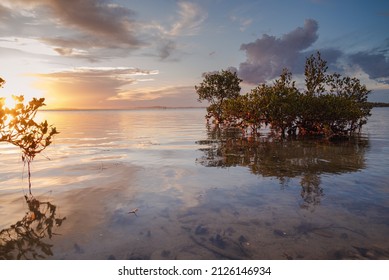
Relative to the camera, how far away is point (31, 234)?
8602mm

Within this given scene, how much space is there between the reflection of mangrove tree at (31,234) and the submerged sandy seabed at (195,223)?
209 mm

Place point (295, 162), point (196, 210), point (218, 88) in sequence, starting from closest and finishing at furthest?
point (196, 210), point (295, 162), point (218, 88)

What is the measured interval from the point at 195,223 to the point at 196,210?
1128 millimetres

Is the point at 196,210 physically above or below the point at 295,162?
below

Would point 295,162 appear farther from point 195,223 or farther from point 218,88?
point 218,88

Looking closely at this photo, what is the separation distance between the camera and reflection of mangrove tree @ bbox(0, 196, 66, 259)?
7617 mm

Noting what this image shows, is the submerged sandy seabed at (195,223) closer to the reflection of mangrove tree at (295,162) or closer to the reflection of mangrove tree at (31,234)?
the reflection of mangrove tree at (31,234)

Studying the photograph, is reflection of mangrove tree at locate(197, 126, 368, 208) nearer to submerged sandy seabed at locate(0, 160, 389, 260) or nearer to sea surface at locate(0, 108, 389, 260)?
sea surface at locate(0, 108, 389, 260)

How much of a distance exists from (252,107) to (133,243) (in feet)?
104

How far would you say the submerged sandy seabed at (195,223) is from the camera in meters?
7.63

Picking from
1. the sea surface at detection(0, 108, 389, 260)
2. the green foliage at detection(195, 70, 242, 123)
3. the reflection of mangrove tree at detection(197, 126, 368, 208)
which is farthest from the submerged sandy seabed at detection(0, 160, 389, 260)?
the green foliage at detection(195, 70, 242, 123)

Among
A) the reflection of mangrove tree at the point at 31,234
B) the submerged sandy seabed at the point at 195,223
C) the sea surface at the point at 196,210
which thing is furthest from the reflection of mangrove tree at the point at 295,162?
the reflection of mangrove tree at the point at 31,234

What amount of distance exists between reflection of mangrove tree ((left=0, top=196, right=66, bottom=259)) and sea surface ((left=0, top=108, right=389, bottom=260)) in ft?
0.10

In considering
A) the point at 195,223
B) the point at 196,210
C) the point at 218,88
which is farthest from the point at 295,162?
the point at 218,88
